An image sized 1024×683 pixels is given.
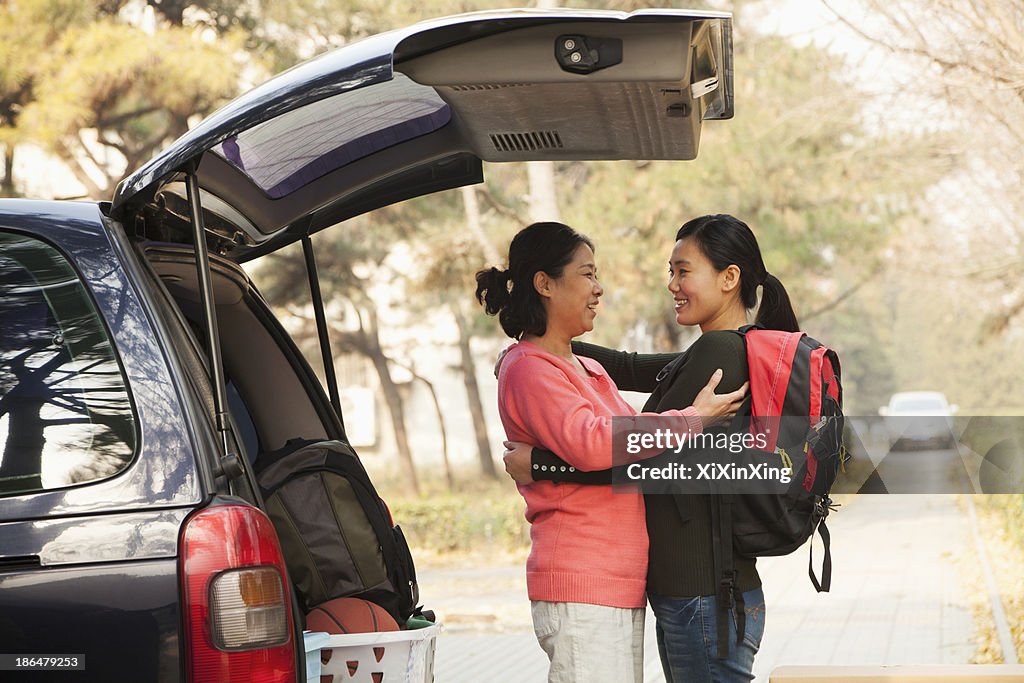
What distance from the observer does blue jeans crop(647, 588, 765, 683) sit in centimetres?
328

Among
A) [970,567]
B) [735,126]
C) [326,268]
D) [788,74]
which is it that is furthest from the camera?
[326,268]

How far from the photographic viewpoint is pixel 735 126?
1720cm

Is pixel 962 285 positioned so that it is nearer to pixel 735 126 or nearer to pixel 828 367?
pixel 735 126

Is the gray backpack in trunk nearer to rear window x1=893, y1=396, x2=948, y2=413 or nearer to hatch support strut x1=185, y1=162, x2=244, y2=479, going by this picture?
hatch support strut x1=185, y1=162, x2=244, y2=479

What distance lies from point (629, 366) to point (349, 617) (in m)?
1.29

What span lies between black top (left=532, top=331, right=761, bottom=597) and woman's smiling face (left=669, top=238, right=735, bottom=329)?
0.48ft

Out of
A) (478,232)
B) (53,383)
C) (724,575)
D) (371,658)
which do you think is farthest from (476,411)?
(53,383)

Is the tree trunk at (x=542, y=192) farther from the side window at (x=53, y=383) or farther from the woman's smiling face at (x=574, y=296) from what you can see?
the side window at (x=53, y=383)

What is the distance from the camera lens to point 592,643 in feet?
11.0

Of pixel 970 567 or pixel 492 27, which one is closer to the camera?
pixel 492 27

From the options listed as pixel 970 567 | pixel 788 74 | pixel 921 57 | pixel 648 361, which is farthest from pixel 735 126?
pixel 648 361

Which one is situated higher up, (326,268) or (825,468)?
(326,268)

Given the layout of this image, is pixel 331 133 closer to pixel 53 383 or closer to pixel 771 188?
pixel 53 383

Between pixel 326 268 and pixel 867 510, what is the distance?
987 centimetres
